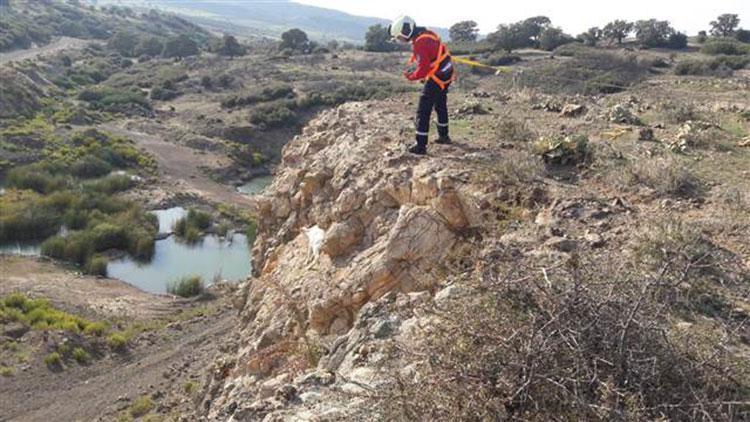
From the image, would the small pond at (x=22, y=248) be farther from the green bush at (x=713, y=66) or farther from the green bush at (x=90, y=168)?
the green bush at (x=713, y=66)

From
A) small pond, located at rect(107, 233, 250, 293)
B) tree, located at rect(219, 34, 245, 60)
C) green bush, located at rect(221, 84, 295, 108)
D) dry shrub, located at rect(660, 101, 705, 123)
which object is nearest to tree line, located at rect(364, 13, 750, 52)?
green bush, located at rect(221, 84, 295, 108)

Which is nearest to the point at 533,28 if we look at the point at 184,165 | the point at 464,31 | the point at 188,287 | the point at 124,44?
the point at 464,31

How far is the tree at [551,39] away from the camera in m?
35.3

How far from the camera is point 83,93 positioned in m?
45.6

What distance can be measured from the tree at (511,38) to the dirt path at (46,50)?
1455 inches

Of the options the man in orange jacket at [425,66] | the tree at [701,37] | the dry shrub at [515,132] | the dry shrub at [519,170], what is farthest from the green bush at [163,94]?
the dry shrub at [519,170]

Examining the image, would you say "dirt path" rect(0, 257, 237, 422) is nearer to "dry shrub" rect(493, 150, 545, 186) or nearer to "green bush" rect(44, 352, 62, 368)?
"green bush" rect(44, 352, 62, 368)

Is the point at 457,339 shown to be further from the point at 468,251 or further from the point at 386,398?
the point at 468,251

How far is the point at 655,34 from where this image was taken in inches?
1283

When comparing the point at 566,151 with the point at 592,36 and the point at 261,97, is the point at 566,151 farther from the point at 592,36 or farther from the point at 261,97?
the point at 261,97

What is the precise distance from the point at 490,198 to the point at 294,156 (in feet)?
20.4

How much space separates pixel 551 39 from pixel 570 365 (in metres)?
34.9

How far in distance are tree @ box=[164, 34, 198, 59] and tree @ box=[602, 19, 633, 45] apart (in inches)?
1782

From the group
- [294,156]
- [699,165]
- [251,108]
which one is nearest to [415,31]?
[699,165]
